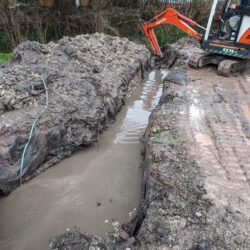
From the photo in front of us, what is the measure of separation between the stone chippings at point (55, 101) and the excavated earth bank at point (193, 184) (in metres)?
1.31

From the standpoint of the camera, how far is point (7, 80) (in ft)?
19.6

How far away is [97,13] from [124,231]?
34.0ft

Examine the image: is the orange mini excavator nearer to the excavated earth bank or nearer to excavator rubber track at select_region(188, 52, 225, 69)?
excavator rubber track at select_region(188, 52, 225, 69)

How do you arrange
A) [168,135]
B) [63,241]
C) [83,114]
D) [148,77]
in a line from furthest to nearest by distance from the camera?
[148,77]
[83,114]
[168,135]
[63,241]

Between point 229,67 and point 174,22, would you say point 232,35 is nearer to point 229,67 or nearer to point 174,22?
point 229,67

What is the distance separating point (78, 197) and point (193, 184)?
181 cm

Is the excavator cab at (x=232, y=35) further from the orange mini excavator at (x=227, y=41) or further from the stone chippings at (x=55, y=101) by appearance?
the stone chippings at (x=55, y=101)

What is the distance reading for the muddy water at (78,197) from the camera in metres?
4.14

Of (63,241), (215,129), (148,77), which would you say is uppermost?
(215,129)

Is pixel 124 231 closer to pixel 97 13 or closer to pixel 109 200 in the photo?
pixel 109 200

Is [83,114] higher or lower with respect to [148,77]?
higher

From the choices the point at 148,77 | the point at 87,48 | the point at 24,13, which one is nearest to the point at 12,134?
the point at 87,48

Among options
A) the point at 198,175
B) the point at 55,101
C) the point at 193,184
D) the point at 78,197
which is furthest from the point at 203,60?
the point at 78,197

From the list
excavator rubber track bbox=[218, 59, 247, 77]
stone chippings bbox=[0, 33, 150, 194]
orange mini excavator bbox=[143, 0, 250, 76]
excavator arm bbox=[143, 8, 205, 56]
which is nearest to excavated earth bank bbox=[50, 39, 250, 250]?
stone chippings bbox=[0, 33, 150, 194]
